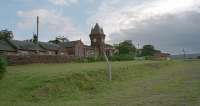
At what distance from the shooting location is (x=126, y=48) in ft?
382

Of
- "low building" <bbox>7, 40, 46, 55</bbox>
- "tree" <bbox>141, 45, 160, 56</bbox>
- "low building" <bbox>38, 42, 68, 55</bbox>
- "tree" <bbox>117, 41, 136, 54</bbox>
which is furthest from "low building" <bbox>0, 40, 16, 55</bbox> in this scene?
"tree" <bbox>141, 45, 160, 56</bbox>

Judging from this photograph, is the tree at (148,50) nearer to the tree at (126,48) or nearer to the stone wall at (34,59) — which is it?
the tree at (126,48)

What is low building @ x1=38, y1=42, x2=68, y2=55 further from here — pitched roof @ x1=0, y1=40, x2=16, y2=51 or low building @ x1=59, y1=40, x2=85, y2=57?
pitched roof @ x1=0, y1=40, x2=16, y2=51

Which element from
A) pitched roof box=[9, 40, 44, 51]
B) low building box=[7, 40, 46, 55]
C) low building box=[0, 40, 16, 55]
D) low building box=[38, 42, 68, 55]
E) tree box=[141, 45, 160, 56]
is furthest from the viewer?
tree box=[141, 45, 160, 56]

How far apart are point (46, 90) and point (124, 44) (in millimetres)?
102464

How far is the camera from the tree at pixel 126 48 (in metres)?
115

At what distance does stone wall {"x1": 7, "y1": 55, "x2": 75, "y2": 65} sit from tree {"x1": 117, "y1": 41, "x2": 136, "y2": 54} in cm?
6488

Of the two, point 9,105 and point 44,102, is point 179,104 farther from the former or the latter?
point 9,105

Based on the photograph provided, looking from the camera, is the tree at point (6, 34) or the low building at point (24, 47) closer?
the low building at point (24, 47)

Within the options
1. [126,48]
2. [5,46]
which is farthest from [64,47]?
[126,48]

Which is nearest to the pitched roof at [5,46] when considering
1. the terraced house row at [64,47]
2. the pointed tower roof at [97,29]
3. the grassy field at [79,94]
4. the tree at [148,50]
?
the terraced house row at [64,47]

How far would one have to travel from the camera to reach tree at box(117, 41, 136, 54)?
4538 inches

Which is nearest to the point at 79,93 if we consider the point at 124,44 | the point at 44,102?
the point at 44,102

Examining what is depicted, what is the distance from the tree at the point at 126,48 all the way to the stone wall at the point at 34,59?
6488 cm
